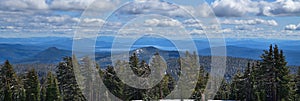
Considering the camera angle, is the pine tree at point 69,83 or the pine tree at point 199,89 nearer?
the pine tree at point 199,89

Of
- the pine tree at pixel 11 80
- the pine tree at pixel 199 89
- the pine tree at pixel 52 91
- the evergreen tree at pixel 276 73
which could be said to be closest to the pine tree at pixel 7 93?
the pine tree at pixel 11 80

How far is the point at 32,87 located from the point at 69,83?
371 inches

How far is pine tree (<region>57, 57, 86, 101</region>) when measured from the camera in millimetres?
44406

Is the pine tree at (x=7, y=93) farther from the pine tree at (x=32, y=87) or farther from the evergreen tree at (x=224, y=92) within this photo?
the evergreen tree at (x=224, y=92)

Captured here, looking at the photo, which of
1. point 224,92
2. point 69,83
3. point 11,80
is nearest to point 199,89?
point 69,83

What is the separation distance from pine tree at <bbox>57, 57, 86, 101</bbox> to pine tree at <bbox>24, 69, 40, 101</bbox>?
24.7ft

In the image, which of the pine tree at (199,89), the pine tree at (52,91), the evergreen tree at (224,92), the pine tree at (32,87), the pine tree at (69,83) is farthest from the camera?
the evergreen tree at (224,92)

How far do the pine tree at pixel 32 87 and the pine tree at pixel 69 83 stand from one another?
24.7 ft

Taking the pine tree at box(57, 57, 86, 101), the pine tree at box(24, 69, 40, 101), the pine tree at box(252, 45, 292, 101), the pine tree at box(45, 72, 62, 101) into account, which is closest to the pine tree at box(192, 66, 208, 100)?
the pine tree at box(252, 45, 292, 101)

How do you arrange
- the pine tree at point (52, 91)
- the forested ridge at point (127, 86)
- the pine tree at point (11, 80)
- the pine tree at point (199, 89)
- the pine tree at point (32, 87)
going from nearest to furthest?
the pine tree at point (199, 89) → the forested ridge at point (127, 86) → the pine tree at point (52, 91) → the pine tree at point (11, 80) → the pine tree at point (32, 87)

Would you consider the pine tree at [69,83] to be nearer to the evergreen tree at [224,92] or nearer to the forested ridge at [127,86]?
the forested ridge at [127,86]

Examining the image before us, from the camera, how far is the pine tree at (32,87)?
169 feet

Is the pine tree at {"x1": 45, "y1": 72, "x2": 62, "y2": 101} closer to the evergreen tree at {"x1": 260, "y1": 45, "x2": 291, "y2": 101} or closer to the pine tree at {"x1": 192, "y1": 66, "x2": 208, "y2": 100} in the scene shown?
the pine tree at {"x1": 192, "y1": 66, "x2": 208, "y2": 100}

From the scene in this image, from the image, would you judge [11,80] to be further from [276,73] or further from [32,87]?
[276,73]
